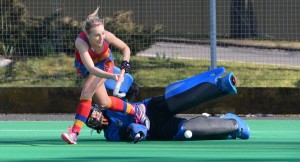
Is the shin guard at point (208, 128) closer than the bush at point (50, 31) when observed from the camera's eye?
Yes

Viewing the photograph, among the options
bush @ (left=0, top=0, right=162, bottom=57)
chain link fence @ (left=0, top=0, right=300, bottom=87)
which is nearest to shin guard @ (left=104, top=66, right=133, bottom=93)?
chain link fence @ (left=0, top=0, right=300, bottom=87)

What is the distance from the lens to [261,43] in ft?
55.9

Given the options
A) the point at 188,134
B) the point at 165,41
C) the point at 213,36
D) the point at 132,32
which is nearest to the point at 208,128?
the point at 188,134

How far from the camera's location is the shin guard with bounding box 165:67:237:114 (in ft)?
30.1

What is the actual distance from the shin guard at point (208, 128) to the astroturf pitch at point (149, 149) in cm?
12

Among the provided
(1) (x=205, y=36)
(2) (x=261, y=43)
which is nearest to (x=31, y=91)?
(1) (x=205, y=36)

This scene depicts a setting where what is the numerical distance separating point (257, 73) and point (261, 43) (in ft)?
3.71

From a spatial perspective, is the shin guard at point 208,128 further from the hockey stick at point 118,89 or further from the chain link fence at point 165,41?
the chain link fence at point 165,41

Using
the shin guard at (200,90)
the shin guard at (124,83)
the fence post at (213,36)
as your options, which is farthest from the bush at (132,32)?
the shin guard at (200,90)

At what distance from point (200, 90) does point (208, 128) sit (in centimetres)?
39

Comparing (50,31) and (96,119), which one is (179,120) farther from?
(50,31)

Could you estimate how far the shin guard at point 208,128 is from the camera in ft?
30.6

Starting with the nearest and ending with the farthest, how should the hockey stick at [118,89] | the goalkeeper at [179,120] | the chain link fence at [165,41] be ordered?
the hockey stick at [118,89], the goalkeeper at [179,120], the chain link fence at [165,41]

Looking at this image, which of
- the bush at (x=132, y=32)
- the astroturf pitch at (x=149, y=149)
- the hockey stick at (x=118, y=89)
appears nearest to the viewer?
the astroturf pitch at (x=149, y=149)
